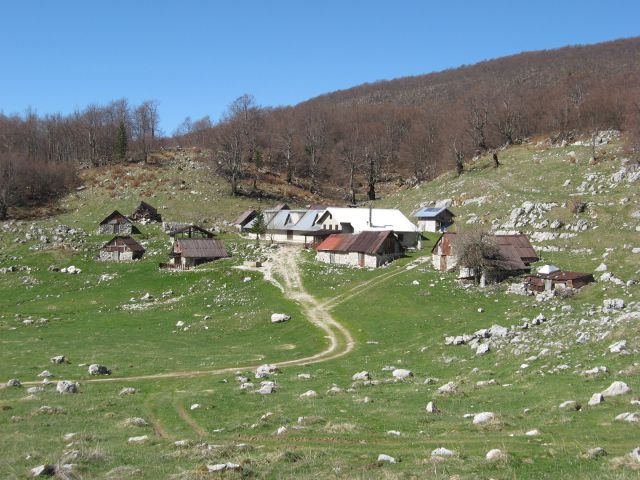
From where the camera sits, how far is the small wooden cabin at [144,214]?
110188 mm

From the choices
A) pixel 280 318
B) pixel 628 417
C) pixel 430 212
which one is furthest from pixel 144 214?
pixel 628 417

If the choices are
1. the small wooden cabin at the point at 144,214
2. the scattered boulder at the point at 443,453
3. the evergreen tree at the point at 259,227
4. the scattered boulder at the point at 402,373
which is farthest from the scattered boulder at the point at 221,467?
the small wooden cabin at the point at 144,214

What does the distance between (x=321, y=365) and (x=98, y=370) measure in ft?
46.7

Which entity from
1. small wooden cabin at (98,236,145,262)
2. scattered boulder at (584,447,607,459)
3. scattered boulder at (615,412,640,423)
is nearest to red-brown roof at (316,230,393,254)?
small wooden cabin at (98,236,145,262)

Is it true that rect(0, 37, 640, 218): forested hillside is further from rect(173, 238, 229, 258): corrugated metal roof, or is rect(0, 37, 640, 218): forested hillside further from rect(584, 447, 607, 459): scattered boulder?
rect(584, 447, 607, 459): scattered boulder

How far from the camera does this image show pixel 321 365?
4119 centimetres

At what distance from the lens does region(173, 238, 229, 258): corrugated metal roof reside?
8494 centimetres

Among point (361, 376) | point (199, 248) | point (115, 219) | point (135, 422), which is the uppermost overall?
point (115, 219)

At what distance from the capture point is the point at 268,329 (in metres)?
56.7

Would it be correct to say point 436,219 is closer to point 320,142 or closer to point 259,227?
point 259,227

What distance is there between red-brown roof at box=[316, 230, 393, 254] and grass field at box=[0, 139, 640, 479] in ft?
13.4

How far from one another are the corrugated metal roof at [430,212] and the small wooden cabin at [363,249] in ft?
48.6

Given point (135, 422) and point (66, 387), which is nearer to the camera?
point (135, 422)

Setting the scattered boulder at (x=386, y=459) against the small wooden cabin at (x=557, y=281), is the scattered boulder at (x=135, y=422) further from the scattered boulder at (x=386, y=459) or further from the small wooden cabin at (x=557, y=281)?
the small wooden cabin at (x=557, y=281)
